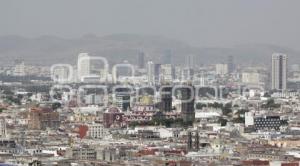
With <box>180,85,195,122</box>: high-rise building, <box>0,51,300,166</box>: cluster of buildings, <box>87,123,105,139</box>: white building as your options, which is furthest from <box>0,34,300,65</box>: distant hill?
<box>87,123,105,139</box>: white building

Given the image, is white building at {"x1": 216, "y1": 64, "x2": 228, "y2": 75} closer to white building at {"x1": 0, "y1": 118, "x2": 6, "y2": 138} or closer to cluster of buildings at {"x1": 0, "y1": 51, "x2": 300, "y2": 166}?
cluster of buildings at {"x1": 0, "y1": 51, "x2": 300, "y2": 166}

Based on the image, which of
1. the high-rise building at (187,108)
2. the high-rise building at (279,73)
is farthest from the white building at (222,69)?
the high-rise building at (187,108)

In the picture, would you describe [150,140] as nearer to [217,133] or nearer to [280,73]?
[217,133]

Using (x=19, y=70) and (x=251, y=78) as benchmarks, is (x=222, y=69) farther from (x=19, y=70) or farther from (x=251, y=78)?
(x=19, y=70)

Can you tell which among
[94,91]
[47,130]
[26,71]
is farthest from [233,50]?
[47,130]

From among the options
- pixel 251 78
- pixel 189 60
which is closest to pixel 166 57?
pixel 189 60
